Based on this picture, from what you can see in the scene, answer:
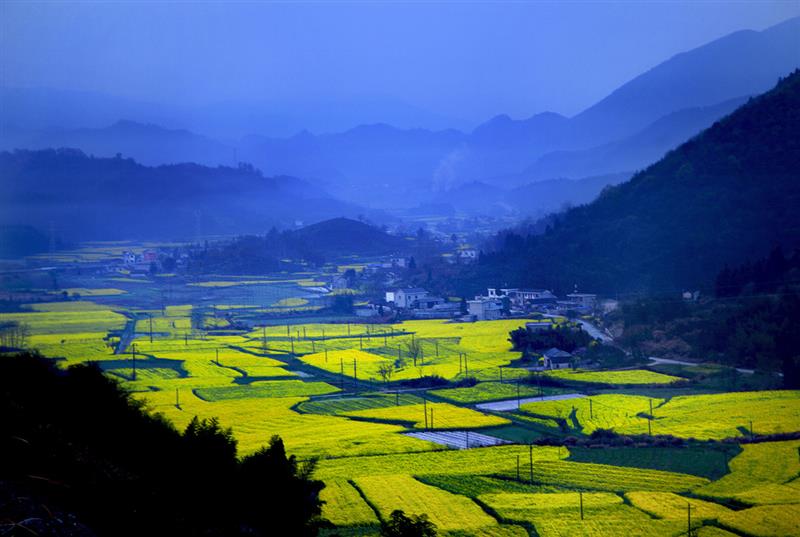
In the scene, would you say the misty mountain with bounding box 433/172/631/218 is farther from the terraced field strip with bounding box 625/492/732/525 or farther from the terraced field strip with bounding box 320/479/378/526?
the terraced field strip with bounding box 625/492/732/525

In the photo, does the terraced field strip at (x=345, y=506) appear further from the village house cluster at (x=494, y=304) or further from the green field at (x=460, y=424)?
the village house cluster at (x=494, y=304)

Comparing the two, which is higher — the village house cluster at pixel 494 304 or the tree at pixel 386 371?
the village house cluster at pixel 494 304

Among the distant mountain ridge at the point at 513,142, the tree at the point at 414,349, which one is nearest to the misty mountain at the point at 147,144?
the distant mountain ridge at the point at 513,142

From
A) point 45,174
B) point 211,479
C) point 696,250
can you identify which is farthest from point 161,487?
point 45,174

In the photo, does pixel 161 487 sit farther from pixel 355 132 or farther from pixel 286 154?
pixel 355 132

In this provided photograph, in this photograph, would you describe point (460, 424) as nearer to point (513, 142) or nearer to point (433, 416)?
point (433, 416)

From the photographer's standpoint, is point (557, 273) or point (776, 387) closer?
point (776, 387)

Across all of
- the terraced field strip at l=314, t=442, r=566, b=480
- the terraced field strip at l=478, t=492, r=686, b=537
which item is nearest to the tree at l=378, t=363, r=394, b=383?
the terraced field strip at l=314, t=442, r=566, b=480
